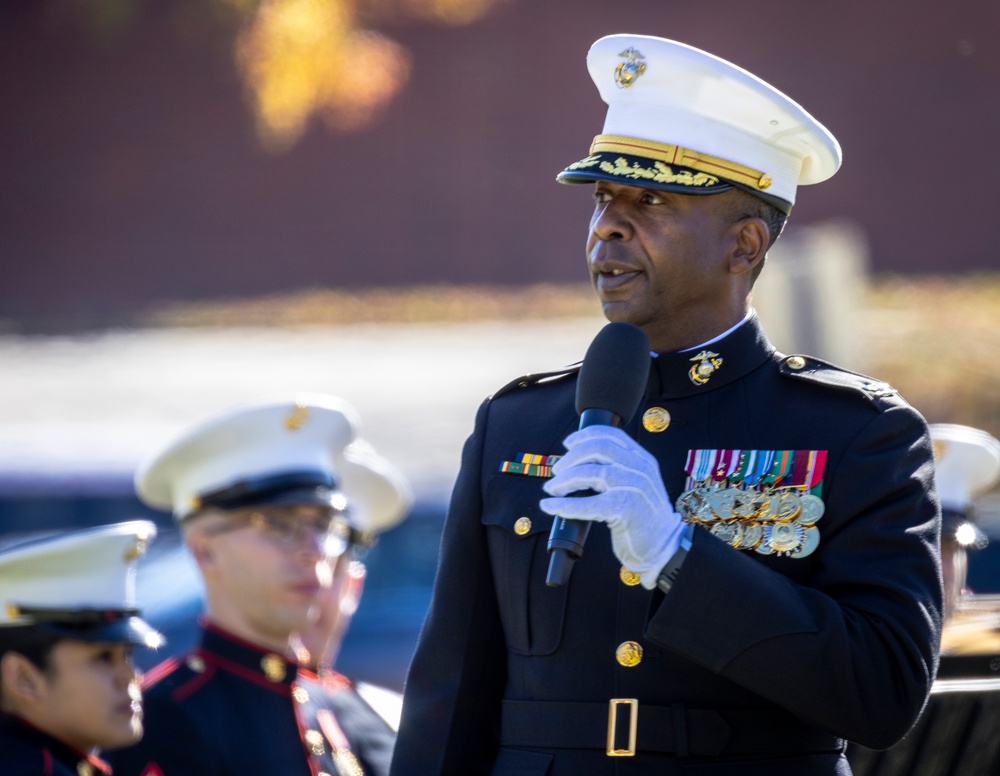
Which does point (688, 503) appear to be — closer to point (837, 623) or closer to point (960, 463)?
point (837, 623)

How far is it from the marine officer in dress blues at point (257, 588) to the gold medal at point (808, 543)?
2008mm

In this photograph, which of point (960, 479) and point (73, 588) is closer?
point (73, 588)

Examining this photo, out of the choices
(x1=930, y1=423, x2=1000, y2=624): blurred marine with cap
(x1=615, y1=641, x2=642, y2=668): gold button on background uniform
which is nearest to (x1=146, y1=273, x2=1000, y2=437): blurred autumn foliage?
(x1=930, y1=423, x2=1000, y2=624): blurred marine with cap

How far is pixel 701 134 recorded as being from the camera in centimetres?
248

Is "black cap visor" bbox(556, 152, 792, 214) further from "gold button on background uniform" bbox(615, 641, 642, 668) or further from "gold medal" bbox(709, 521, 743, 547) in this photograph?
"gold button on background uniform" bbox(615, 641, 642, 668)

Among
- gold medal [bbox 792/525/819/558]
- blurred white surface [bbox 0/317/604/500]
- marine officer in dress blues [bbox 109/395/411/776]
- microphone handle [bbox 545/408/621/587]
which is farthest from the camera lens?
blurred white surface [bbox 0/317/604/500]

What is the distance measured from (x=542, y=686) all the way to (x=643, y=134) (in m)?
0.93

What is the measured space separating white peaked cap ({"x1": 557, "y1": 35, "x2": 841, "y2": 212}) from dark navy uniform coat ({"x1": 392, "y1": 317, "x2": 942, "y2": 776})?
27cm

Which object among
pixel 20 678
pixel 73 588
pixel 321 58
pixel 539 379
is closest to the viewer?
pixel 539 379

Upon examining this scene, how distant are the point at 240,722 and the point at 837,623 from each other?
2.28m

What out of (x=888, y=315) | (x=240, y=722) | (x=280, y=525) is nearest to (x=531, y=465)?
(x=280, y=525)

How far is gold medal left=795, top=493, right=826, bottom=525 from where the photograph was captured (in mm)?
2238

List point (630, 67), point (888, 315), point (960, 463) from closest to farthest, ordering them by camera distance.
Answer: point (630, 67) < point (960, 463) < point (888, 315)

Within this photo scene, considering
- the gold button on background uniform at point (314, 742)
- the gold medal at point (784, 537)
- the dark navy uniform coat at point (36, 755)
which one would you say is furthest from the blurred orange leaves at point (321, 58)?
the gold medal at point (784, 537)
